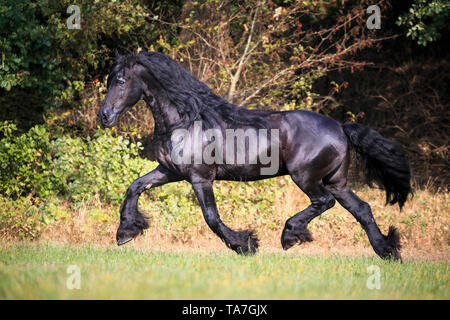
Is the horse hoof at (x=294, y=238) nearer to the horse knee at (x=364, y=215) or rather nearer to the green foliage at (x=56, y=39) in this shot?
the horse knee at (x=364, y=215)

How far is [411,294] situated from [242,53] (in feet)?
23.5

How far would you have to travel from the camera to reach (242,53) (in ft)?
35.0

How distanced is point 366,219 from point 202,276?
83.7 inches

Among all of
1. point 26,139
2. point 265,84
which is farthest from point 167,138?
point 265,84

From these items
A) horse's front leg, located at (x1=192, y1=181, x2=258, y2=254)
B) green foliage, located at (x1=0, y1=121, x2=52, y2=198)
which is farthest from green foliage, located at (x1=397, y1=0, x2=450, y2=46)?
green foliage, located at (x1=0, y1=121, x2=52, y2=198)

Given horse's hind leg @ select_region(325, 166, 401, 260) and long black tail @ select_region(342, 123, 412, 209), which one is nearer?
horse's hind leg @ select_region(325, 166, 401, 260)

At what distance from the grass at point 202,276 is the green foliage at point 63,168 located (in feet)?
6.92

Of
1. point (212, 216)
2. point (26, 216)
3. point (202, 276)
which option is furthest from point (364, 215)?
point (26, 216)

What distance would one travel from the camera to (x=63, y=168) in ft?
28.3

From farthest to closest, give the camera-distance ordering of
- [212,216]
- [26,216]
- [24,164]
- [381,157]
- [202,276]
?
[24,164] → [26,216] → [381,157] → [212,216] → [202,276]

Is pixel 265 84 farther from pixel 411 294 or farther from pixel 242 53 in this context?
pixel 411 294

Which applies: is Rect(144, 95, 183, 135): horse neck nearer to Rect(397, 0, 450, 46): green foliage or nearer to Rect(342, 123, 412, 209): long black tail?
Rect(342, 123, 412, 209): long black tail

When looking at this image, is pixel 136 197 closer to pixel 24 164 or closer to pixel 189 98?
pixel 189 98

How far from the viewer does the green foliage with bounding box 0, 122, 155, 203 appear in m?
8.32
